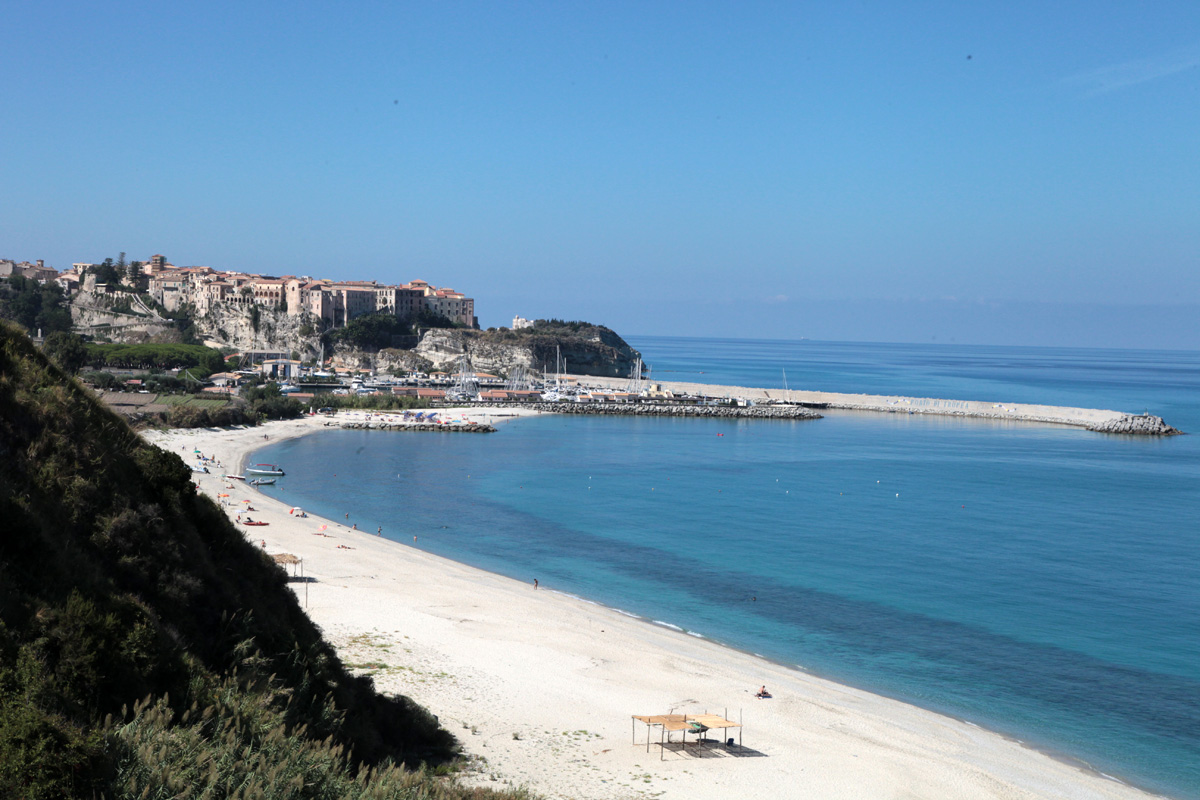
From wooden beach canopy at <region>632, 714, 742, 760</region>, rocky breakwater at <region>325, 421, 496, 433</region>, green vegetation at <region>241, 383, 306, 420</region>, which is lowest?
wooden beach canopy at <region>632, 714, 742, 760</region>

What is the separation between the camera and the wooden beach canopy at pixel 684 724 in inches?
516

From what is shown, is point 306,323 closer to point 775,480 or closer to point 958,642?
point 775,480

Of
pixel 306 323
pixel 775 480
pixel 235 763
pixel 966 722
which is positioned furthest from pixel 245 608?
pixel 306 323

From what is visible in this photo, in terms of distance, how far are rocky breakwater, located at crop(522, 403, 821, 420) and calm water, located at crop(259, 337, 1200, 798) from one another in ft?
46.8

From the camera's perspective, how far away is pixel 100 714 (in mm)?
7449

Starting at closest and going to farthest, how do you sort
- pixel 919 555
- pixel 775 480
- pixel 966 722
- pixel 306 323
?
pixel 966 722 < pixel 919 555 < pixel 775 480 < pixel 306 323

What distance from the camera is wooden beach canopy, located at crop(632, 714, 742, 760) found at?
1309 cm

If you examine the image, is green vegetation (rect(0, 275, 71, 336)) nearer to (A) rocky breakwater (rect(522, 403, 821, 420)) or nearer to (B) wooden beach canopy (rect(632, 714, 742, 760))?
(A) rocky breakwater (rect(522, 403, 821, 420))

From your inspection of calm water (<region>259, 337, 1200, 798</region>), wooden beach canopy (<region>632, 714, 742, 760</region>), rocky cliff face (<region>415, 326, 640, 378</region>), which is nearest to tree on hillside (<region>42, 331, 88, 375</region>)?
calm water (<region>259, 337, 1200, 798</region>)

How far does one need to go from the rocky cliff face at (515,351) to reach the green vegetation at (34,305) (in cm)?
3689

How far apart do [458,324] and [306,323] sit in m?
21.1

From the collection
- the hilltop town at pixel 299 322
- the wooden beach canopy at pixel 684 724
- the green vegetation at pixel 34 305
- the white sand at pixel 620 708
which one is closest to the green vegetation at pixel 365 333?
the hilltop town at pixel 299 322

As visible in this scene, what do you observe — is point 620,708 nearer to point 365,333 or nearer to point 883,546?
point 883,546

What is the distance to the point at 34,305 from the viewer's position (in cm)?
9762
